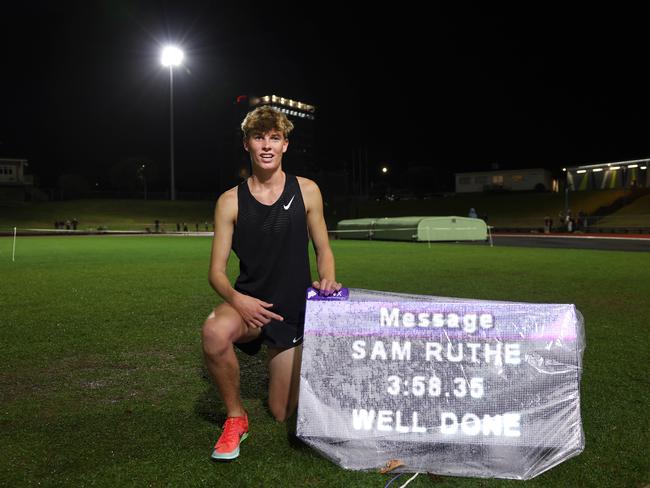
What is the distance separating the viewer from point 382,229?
3278cm

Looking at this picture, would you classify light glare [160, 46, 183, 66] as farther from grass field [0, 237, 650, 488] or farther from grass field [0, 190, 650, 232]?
grass field [0, 237, 650, 488]

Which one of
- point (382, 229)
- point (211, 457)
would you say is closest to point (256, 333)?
point (211, 457)

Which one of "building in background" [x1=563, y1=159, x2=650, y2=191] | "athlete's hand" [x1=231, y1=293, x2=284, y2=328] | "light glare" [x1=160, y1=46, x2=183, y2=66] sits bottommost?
"athlete's hand" [x1=231, y1=293, x2=284, y2=328]

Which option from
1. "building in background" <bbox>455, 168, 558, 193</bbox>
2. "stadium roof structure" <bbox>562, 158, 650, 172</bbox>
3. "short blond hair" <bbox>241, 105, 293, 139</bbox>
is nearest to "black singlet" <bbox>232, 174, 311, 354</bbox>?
"short blond hair" <bbox>241, 105, 293, 139</bbox>

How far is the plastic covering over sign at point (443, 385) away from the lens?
284 centimetres

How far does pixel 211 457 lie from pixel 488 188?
275 ft

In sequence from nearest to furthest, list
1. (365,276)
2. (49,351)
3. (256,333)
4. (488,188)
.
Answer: (256,333) < (49,351) < (365,276) < (488,188)

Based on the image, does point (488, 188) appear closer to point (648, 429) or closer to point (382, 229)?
point (382, 229)

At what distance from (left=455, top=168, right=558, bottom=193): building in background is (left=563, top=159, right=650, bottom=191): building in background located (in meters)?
4.67

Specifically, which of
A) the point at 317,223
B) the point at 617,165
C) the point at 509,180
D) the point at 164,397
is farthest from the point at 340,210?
the point at 317,223

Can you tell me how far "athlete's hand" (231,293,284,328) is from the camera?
3.29m

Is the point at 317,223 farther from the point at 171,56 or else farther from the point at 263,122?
the point at 171,56

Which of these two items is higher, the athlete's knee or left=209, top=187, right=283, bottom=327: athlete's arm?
left=209, top=187, right=283, bottom=327: athlete's arm

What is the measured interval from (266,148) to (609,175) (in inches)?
2915
